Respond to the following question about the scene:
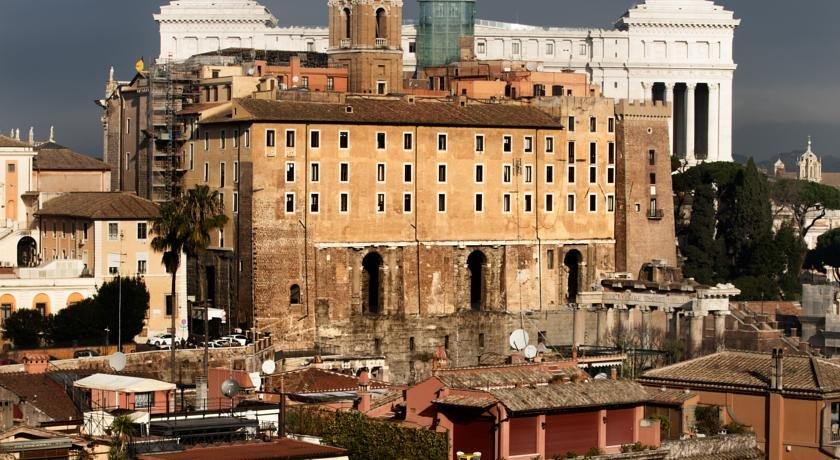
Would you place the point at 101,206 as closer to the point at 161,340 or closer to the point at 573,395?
the point at 161,340

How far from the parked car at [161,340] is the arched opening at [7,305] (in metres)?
5.39

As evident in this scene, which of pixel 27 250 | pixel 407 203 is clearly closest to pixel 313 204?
pixel 407 203

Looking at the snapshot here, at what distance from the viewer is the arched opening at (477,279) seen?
4245 inches

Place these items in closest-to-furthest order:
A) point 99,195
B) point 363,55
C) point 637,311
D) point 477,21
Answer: point 99,195
point 637,311
point 363,55
point 477,21

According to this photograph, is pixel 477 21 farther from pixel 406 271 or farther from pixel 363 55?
pixel 406 271

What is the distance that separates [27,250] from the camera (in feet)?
339

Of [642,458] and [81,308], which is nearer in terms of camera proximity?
[642,458]

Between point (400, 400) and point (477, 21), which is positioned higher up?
point (477, 21)

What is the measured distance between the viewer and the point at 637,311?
107750 mm

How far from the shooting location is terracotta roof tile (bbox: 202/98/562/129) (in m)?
102

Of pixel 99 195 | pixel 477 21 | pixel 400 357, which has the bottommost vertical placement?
pixel 400 357

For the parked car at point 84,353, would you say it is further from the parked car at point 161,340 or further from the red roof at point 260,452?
the red roof at point 260,452

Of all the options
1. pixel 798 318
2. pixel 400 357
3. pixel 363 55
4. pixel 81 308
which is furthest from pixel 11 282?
pixel 798 318

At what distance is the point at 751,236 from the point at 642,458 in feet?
270
